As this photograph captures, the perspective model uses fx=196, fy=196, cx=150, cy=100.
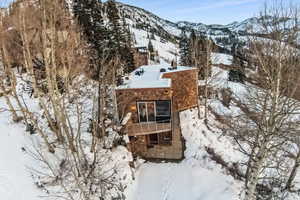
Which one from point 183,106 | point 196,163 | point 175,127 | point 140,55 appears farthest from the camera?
point 140,55

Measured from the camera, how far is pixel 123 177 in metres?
11.5

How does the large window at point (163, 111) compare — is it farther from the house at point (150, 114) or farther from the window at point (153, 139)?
the window at point (153, 139)

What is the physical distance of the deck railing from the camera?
13.4 m

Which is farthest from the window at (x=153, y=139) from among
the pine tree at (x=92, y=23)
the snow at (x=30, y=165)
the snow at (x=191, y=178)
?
the pine tree at (x=92, y=23)

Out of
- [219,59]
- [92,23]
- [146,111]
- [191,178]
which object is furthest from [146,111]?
[219,59]

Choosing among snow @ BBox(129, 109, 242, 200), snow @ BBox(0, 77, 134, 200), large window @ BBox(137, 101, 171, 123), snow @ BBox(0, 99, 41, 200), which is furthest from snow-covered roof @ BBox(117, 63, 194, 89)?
snow @ BBox(0, 99, 41, 200)

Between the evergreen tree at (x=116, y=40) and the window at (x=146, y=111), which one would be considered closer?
the window at (x=146, y=111)

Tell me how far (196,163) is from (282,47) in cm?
920

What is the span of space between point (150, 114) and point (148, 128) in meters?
1.07

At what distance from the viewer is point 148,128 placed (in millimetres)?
13469

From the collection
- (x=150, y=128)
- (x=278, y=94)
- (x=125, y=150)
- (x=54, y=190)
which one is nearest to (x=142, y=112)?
(x=150, y=128)

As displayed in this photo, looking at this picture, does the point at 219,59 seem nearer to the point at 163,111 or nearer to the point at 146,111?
the point at 163,111

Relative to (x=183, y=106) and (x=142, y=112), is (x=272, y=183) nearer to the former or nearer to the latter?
(x=183, y=106)

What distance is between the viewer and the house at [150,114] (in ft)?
44.2
